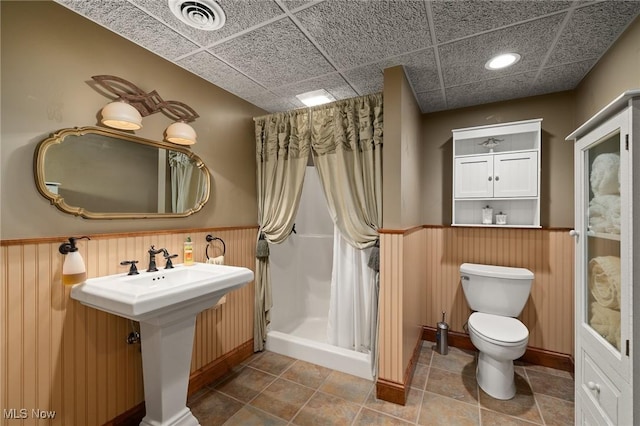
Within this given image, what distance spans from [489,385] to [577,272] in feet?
3.65

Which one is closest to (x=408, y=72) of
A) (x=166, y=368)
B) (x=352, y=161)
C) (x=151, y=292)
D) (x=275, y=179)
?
(x=352, y=161)

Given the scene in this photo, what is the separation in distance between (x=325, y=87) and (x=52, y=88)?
170 centimetres

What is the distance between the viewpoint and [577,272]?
138 cm

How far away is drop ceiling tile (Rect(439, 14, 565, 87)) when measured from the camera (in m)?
1.49

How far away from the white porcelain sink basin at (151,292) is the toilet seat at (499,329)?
173 centimetres

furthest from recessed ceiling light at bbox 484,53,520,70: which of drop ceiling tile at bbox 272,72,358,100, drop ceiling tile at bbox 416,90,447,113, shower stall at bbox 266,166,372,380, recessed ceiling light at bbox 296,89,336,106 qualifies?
shower stall at bbox 266,166,372,380

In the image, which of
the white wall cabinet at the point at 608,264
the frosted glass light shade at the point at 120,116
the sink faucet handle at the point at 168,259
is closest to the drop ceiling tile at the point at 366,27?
the white wall cabinet at the point at 608,264

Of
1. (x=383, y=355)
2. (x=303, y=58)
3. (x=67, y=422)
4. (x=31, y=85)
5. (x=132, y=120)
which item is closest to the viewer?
(x=31, y=85)

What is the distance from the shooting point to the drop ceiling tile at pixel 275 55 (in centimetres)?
154

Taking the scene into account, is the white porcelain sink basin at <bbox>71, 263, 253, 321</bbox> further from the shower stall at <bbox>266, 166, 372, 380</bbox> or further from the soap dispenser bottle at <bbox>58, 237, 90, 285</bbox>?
the shower stall at <bbox>266, 166, 372, 380</bbox>

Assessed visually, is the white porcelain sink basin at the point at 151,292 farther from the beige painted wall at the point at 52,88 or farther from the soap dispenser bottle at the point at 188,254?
the beige painted wall at the point at 52,88

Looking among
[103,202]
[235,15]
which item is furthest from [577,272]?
[103,202]

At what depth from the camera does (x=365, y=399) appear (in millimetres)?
1874

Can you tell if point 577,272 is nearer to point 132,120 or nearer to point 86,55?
point 132,120
